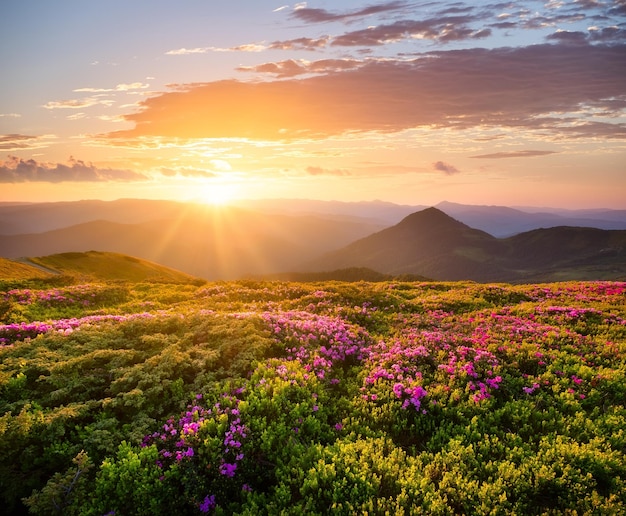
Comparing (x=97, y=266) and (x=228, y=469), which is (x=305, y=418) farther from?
(x=97, y=266)

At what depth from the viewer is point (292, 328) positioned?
1383cm

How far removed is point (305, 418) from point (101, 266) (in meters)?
57.3

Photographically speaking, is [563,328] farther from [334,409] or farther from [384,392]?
[334,409]

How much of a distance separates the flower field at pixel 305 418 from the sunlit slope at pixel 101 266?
39.0m

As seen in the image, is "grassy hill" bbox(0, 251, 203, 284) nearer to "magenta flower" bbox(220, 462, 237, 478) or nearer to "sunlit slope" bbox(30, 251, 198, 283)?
"sunlit slope" bbox(30, 251, 198, 283)

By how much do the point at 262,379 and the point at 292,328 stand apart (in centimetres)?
408

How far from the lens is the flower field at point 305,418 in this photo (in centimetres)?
724

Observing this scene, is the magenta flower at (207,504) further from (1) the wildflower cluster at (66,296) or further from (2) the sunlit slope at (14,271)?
(2) the sunlit slope at (14,271)

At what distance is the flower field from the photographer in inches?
285

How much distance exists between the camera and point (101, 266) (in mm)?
56656

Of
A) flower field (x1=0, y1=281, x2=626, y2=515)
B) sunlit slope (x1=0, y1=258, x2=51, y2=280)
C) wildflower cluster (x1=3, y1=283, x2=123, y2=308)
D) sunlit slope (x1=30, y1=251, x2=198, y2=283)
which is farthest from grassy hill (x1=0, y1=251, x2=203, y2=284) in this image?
flower field (x1=0, y1=281, x2=626, y2=515)

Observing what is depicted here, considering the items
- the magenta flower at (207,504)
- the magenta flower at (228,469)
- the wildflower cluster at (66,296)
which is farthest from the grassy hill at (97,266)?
the magenta flower at (207,504)

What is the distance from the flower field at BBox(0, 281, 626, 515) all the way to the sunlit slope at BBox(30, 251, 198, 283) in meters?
39.0

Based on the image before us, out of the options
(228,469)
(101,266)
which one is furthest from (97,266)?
(228,469)
